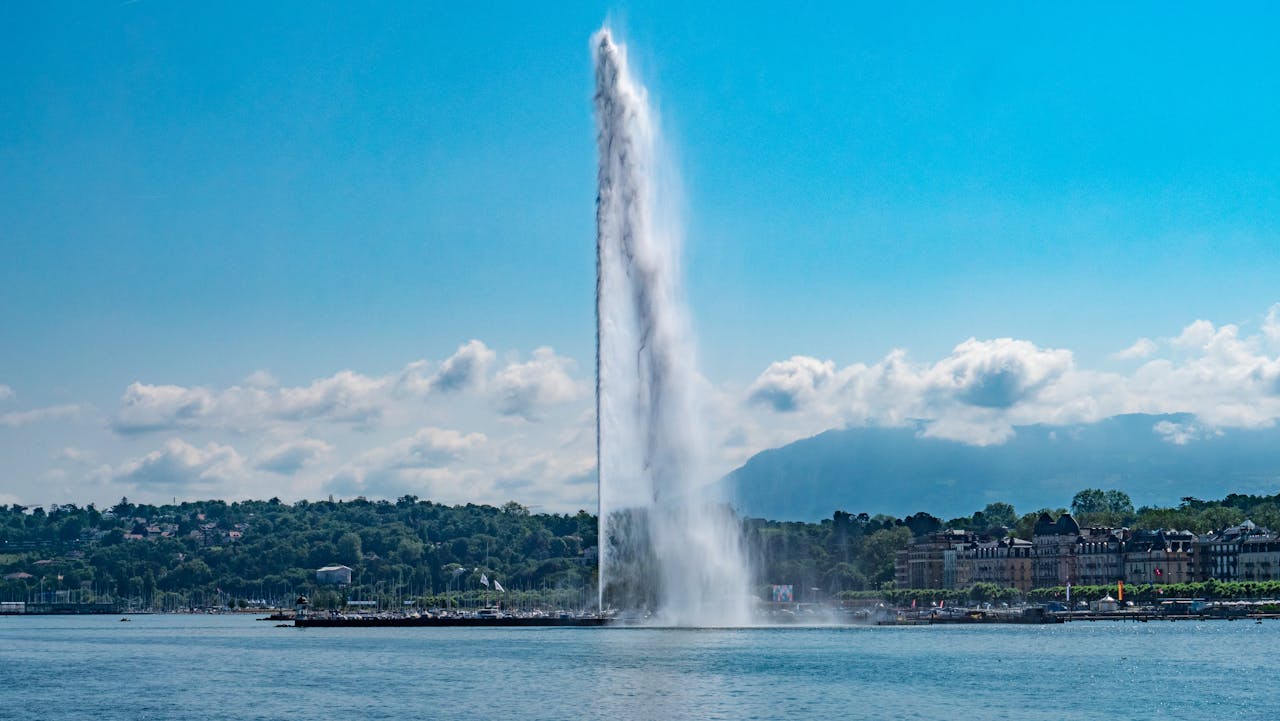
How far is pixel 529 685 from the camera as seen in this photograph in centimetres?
6988

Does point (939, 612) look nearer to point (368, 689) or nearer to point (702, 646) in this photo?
point (702, 646)

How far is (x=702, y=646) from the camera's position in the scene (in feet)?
298

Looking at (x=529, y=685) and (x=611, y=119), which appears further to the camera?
(x=611, y=119)

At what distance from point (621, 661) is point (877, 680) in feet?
43.8

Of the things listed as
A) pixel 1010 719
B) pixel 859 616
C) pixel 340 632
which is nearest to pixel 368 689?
pixel 1010 719

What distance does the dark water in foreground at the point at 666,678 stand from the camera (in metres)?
60.0

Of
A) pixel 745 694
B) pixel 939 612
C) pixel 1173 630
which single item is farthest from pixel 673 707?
pixel 939 612

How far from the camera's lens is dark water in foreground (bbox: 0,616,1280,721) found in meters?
60.0

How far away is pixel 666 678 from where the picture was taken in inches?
2758

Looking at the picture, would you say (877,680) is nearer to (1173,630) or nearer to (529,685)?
(529,685)

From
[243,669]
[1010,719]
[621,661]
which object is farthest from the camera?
[243,669]

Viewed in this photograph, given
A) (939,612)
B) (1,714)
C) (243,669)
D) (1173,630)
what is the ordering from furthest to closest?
(939,612) → (1173,630) → (243,669) → (1,714)

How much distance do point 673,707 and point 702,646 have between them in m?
32.0

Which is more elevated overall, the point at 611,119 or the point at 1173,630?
the point at 611,119
